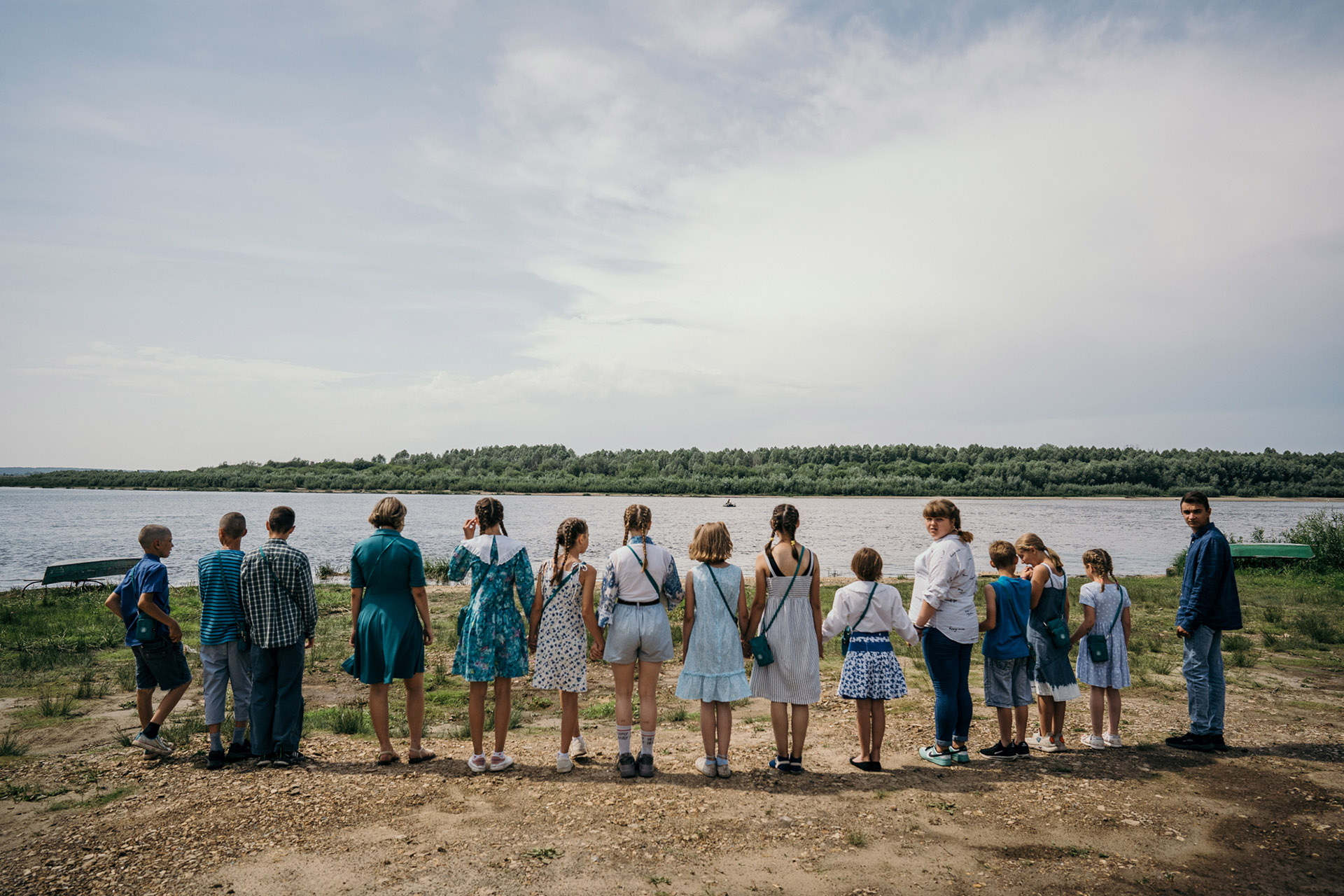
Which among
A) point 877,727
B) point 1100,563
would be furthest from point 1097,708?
point 877,727

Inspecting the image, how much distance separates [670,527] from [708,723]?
164 ft

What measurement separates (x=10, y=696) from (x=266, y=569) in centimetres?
572

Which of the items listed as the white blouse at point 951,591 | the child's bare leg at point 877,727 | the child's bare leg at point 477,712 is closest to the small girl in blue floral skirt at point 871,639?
the child's bare leg at point 877,727

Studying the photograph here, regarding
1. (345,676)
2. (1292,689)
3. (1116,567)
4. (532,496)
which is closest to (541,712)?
(345,676)

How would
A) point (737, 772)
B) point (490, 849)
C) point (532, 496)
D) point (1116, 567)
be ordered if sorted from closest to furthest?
point (490, 849)
point (737, 772)
point (1116, 567)
point (532, 496)

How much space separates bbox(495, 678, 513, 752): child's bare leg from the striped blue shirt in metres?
2.31

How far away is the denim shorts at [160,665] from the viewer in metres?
6.36

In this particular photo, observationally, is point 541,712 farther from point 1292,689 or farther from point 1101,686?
point 1292,689

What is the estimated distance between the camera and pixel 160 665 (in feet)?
20.9

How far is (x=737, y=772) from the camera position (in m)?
6.02

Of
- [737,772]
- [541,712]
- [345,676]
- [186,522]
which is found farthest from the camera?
[186,522]

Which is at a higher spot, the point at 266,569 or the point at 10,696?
the point at 266,569

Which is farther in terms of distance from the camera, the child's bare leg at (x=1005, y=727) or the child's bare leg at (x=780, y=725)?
the child's bare leg at (x=1005, y=727)

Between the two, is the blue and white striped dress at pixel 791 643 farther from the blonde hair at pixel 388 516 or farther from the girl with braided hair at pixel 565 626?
the blonde hair at pixel 388 516
